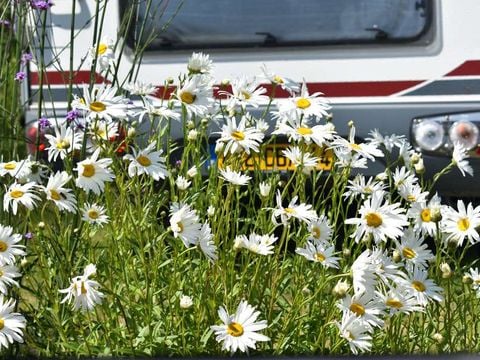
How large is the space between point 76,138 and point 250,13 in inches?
112

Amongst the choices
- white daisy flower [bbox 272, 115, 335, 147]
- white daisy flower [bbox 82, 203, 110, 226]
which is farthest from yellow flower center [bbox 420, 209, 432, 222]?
white daisy flower [bbox 82, 203, 110, 226]

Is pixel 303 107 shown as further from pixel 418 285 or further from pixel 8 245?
pixel 8 245

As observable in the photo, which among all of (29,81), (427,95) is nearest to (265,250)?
(427,95)

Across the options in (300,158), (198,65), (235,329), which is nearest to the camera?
(235,329)

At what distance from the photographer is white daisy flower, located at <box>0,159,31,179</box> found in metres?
3.38

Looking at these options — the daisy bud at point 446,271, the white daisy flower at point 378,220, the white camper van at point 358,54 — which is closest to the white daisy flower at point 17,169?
the white daisy flower at point 378,220

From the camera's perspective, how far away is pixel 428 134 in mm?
6039

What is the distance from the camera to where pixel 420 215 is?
3420 millimetres

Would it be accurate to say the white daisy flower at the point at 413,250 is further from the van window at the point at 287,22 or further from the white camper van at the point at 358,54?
the van window at the point at 287,22

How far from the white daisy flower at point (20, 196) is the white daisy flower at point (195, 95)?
525 millimetres

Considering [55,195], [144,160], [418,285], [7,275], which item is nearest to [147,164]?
[144,160]

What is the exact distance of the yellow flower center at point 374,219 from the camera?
3.17 meters

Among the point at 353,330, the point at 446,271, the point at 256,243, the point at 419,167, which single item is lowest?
the point at 353,330

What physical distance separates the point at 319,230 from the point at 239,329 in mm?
435
